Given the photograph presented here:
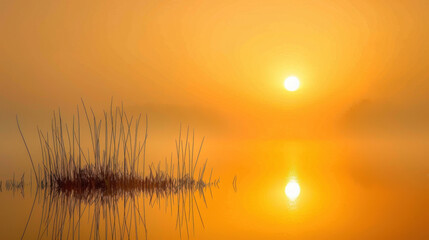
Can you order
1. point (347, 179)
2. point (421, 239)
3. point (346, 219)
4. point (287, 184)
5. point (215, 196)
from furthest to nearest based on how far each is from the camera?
point (347, 179) → point (287, 184) → point (215, 196) → point (346, 219) → point (421, 239)

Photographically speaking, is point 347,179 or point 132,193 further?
point 347,179

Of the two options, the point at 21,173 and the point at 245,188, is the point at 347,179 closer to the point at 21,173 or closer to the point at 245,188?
the point at 245,188

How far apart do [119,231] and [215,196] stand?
176cm

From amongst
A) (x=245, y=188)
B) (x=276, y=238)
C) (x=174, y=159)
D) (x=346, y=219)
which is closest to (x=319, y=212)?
(x=346, y=219)

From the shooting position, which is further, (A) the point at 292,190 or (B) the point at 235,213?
(A) the point at 292,190

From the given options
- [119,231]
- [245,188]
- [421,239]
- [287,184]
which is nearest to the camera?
[421,239]

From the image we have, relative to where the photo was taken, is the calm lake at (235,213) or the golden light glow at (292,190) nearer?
the calm lake at (235,213)

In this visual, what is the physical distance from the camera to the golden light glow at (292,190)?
5.62 meters

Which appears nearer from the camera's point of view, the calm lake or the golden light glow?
the calm lake

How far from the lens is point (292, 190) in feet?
20.0

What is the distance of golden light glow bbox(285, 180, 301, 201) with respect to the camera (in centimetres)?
562

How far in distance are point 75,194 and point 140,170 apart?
2.75 feet

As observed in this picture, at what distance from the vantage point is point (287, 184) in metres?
6.69

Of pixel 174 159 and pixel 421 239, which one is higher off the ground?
pixel 174 159
